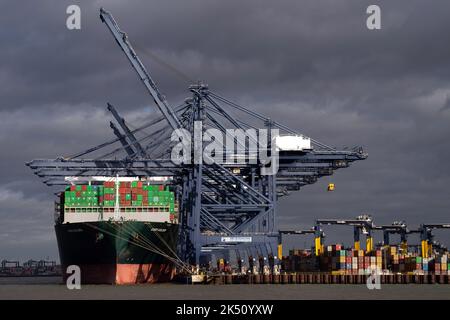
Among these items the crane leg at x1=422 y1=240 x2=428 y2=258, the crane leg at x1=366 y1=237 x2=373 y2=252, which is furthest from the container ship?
the crane leg at x1=422 y1=240 x2=428 y2=258

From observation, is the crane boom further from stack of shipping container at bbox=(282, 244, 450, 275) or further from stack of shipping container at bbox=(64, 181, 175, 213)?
stack of shipping container at bbox=(282, 244, 450, 275)

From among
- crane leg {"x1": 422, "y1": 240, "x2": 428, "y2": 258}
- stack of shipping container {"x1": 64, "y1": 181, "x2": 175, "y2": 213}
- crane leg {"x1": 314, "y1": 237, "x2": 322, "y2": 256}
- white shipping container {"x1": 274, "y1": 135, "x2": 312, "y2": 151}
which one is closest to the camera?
stack of shipping container {"x1": 64, "y1": 181, "x2": 175, "y2": 213}

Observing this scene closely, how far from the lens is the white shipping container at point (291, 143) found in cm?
10188

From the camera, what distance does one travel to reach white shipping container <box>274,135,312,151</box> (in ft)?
334

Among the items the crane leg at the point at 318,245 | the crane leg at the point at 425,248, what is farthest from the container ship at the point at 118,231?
the crane leg at the point at 425,248

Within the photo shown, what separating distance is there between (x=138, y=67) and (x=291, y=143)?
729 inches

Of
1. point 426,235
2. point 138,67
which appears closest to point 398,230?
point 426,235

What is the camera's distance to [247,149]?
4080 inches

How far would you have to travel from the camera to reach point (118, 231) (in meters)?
95.4

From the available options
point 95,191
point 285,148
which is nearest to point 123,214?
point 95,191

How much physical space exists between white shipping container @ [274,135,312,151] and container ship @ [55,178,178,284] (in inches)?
505
